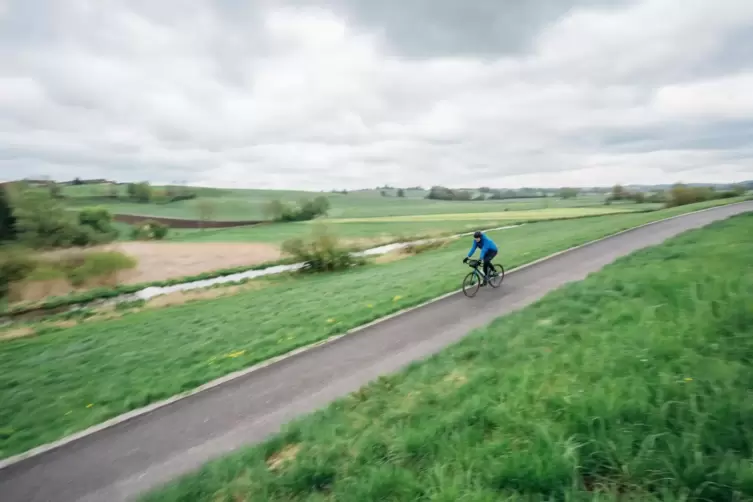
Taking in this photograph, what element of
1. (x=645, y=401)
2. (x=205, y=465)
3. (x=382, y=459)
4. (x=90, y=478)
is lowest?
(x=90, y=478)

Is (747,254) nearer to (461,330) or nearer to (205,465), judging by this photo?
(461,330)

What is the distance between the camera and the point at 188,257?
36938 millimetres

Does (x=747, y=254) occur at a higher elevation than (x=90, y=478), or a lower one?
higher

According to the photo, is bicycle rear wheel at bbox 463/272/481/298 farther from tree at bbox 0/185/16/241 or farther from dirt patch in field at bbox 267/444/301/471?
tree at bbox 0/185/16/241

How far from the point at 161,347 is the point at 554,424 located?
40.9 feet

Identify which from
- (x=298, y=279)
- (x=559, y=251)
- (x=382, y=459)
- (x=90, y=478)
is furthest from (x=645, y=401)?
(x=298, y=279)

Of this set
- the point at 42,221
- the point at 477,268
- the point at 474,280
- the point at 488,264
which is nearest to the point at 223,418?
the point at 474,280

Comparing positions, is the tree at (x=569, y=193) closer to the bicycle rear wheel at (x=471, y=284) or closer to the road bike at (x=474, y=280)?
the road bike at (x=474, y=280)

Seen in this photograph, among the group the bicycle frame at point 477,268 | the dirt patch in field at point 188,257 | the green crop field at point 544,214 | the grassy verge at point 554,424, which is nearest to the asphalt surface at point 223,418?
the grassy verge at point 554,424

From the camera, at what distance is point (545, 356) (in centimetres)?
564

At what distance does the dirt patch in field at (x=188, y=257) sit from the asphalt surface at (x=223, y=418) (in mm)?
24464

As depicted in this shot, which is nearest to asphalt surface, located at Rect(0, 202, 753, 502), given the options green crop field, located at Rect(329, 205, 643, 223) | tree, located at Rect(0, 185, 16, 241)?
tree, located at Rect(0, 185, 16, 241)

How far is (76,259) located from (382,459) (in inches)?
1196

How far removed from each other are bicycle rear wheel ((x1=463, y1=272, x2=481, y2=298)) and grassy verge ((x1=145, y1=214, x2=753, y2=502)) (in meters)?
5.61
